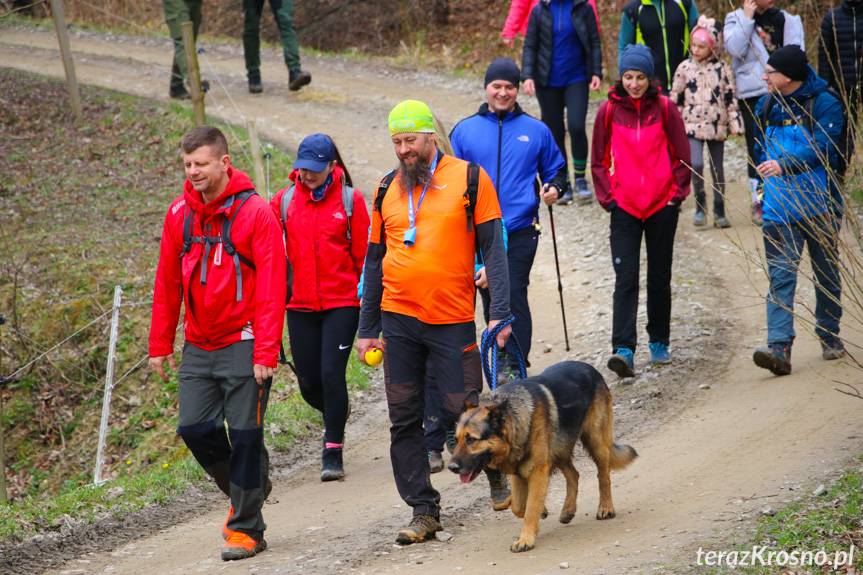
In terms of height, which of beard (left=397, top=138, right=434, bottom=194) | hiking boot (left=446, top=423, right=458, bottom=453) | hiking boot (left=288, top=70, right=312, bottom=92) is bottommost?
hiking boot (left=446, top=423, right=458, bottom=453)

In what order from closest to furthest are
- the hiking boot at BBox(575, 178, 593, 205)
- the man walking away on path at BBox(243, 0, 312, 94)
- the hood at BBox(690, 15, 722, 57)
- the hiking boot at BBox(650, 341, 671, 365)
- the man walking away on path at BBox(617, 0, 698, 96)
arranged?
the hiking boot at BBox(650, 341, 671, 365), the hood at BBox(690, 15, 722, 57), the man walking away on path at BBox(617, 0, 698, 96), the hiking boot at BBox(575, 178, 593, 205), the man walking away on path at BBox(243, 0, 312, 94)

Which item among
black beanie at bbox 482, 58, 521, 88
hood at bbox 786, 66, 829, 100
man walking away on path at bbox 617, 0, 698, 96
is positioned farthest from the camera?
man walking away on path at bbox 617, 0, 698, 96

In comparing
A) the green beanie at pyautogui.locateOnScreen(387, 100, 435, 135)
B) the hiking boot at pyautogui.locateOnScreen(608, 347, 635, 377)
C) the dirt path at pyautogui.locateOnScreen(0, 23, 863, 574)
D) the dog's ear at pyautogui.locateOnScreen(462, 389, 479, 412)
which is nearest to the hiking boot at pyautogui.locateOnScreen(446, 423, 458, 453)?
the dirt path at pyautogui.locateOnScreen(0, 23, 863, 574)

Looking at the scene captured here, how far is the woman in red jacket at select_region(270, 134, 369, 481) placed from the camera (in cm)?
625

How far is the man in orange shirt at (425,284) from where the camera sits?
16.4 ft

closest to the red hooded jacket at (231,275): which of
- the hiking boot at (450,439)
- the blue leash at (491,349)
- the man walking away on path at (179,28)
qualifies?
the blue leash at (491,349)

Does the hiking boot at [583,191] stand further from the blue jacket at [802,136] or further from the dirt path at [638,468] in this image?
the blue jacket at [802,136]

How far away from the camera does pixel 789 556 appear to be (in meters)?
4.23

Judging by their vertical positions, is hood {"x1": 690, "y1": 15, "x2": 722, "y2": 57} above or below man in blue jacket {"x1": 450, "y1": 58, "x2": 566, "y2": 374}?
above

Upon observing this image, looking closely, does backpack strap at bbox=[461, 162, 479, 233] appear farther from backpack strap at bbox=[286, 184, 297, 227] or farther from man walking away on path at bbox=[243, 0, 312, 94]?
man walking away on path at bbox=[243, 0, 312, 94]

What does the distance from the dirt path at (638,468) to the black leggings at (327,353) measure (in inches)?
24.0

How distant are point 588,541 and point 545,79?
24.2ft

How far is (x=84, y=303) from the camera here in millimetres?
10750

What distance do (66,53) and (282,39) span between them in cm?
388
